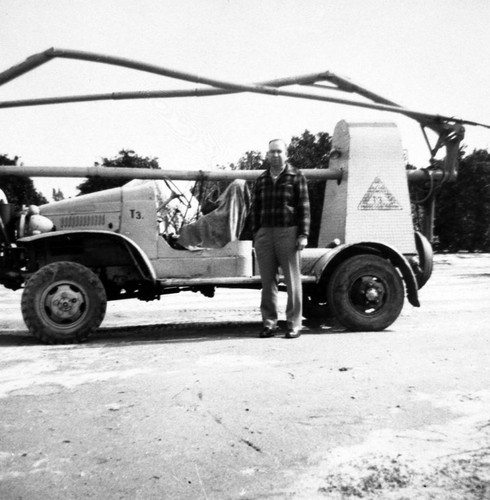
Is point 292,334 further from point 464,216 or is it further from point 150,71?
point 464,216

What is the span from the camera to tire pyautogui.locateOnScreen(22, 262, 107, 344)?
18.6ft

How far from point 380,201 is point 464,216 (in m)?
42.4

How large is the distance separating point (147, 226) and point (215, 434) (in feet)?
12.3

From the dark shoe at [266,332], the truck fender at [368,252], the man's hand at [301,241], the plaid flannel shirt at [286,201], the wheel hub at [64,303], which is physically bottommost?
the dark shoe at [266,332]

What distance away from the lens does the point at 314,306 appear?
7496 millimetres

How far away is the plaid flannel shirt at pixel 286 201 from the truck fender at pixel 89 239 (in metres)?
1.34

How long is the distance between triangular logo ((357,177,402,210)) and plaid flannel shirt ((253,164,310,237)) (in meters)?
1.29

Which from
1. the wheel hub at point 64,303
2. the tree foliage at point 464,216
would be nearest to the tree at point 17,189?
the wheel hub at point 64,303

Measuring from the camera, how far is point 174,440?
Answer: 8.81 ft

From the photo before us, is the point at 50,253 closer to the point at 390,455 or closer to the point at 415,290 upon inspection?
the point at 415,290

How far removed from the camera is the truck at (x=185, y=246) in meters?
5.74

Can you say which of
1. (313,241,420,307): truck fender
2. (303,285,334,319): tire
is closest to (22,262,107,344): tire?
(313,241,420,307): truck fender

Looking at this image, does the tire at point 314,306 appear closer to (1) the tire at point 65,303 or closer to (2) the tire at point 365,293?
(2) the tire at point 365,293

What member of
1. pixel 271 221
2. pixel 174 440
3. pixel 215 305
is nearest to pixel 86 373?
pixel 174 440
